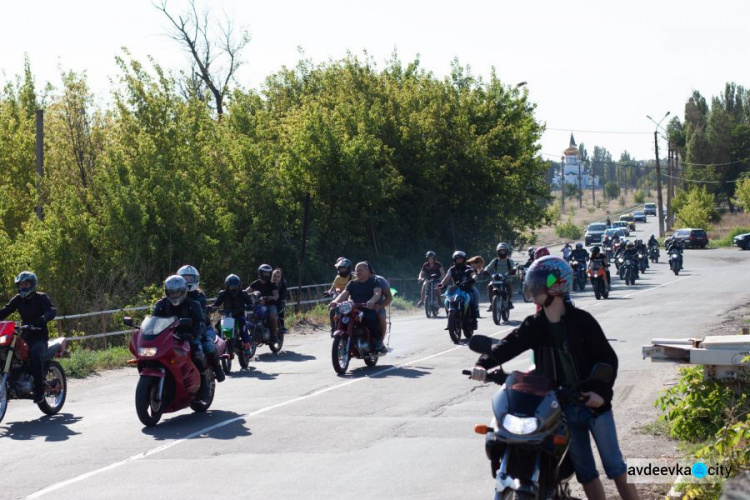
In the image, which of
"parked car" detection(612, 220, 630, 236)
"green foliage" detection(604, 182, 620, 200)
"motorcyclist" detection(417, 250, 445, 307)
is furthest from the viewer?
"green foliage" detection(604, 182, 620, 200)

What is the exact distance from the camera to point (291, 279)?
3719 centimetres

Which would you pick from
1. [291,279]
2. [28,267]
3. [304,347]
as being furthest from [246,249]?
[304,347]

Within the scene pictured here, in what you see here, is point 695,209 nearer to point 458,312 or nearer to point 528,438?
point 458,312

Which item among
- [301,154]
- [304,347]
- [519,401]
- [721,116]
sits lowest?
[304,347]

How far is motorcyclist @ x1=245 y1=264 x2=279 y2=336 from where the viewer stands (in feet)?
65.5

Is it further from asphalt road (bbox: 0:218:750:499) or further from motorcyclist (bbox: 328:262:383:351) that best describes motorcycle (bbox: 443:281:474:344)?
motorcyclist (bbox: 328:262:383:351)

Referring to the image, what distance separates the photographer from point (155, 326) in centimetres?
1202

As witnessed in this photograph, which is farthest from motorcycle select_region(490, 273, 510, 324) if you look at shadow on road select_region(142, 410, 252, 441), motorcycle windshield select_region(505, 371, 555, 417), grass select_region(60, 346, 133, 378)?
A: motorcycle windshield select_region(505, 371, 555, 417)

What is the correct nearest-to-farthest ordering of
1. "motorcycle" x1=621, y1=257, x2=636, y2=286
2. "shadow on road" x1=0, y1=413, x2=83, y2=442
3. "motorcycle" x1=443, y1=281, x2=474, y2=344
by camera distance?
1. "shadow on road" x1=0, y1=413, x2=83, y2=442
2. "motorcycle" x1=443, y1=281, x2=474, y2=344
3. "motorcycle" x1=621, y1=257, x2=636, y2=286

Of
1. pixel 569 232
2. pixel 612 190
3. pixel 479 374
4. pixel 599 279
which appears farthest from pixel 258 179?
pixel 612 190

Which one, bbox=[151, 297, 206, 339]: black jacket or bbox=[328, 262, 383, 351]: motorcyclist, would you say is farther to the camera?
bbox=[328, 262, 383, 351]: motorcyclist

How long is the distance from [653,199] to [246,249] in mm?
160921

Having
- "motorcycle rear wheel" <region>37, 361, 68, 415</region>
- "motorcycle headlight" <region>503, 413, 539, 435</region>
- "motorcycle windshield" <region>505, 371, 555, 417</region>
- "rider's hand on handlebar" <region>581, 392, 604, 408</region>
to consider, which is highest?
"motorcycle windshield" <region>505, 371, 555, 417</region>

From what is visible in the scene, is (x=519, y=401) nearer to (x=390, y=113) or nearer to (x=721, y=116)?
(x=390, y=113)
